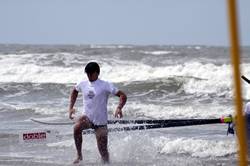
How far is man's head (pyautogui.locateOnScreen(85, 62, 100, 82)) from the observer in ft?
22.3

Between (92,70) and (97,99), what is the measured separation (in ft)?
1.06

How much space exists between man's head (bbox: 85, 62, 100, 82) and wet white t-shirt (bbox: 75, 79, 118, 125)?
0.07 m

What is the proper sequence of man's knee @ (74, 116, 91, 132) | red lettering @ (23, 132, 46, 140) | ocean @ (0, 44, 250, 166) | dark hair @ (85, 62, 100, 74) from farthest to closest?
ocean @ (0, 44, 250, 166), red lettering @ (23, 132, 46, 140), man's knee @ (74, 116, 91, 132), dark hair @ (85, 62, 100, 74)

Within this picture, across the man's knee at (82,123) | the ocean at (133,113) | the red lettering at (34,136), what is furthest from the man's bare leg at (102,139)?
the red lettering at (34,136)

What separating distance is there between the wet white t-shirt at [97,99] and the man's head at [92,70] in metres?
0.07

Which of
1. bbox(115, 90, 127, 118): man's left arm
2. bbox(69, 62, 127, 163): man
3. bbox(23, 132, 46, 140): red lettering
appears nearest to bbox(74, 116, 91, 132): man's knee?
bbox(69, 62, 127, 163): man

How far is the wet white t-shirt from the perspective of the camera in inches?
270

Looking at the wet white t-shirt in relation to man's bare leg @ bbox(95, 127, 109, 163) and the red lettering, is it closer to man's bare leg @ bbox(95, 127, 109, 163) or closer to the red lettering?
man's bare leg @ bbox(95, 127, 109, 163)

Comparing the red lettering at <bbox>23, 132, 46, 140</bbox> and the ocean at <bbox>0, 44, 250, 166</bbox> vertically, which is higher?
the red lettering at <bbox>23, 132, 46, 140</bbox>

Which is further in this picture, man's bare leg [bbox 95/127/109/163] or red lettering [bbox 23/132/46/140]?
red lettering [bbox 23/132/46/140]

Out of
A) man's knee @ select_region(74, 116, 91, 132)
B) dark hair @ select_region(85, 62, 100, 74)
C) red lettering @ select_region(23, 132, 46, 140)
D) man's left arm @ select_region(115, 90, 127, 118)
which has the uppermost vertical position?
dark hair @ select_region(85, 62, 100, 74)

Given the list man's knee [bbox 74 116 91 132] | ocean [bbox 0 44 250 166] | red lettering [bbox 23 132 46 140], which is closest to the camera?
man's knee [bbox 74 116 91 132]

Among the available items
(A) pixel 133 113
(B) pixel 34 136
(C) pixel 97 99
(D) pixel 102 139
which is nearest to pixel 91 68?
(C) pixel 97 99

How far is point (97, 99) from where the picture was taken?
6863mm
